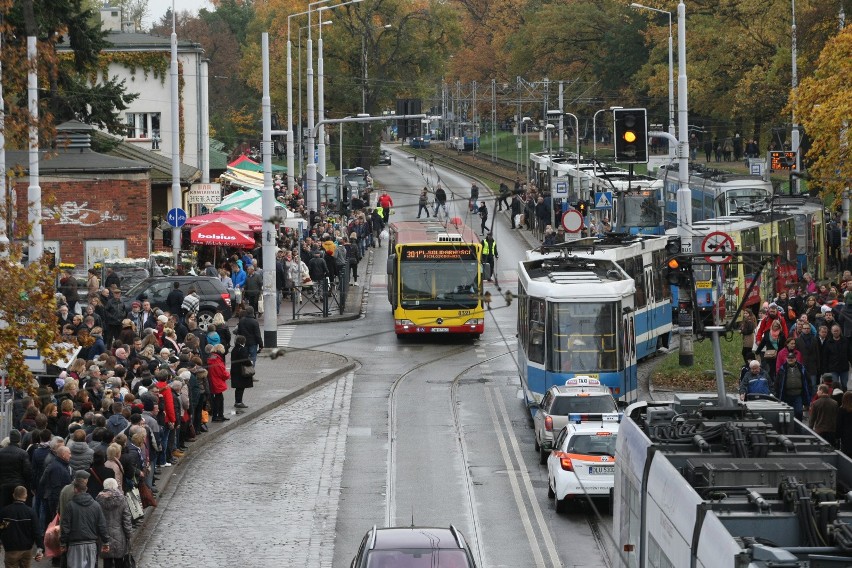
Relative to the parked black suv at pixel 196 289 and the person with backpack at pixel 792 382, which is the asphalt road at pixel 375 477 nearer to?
the parked black suv at pixel 196 289

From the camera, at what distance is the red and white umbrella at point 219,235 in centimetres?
4447

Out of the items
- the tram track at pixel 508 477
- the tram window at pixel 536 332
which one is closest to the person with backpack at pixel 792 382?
the tram track at pixel 508 477

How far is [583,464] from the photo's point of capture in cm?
2192

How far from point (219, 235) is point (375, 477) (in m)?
21.1

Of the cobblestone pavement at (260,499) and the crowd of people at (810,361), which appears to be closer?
the cobblestone pavement at (260,499)

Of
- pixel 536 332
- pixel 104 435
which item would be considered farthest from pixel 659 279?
pixel 104 435

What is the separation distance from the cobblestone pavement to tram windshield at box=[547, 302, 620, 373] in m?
4.28

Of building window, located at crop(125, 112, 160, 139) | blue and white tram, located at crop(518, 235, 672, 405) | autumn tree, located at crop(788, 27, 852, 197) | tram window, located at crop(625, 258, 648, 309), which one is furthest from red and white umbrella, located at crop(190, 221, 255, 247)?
building window, located at crop(125, 112, 160, 139)

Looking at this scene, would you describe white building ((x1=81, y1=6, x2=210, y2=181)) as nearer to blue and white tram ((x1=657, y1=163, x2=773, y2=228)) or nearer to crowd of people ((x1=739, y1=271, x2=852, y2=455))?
blue and white tram ((x1=657, y1=163, x2=773, y2=228))

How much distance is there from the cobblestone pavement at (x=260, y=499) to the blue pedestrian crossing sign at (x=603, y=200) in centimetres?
2746

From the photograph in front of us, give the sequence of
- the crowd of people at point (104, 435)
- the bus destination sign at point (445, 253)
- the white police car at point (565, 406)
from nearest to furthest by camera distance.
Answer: the crowd of people at point (104, 435) → the white police car at point (565, 406) → the bus destination sign at point (445, 253)

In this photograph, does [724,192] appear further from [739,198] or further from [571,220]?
[571,220]

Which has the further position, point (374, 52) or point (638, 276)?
point (374, 52)

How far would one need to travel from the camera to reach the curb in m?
20.7
